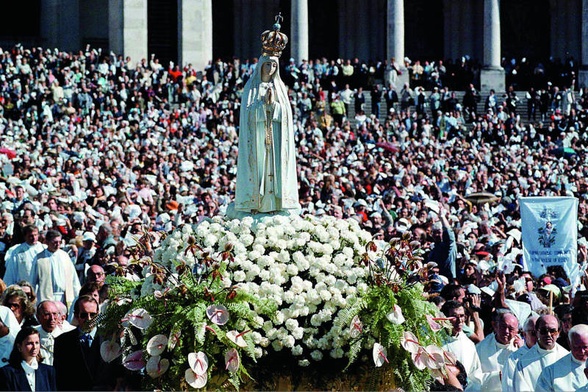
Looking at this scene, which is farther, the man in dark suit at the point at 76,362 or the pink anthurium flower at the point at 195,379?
the man in dark suit at the point at 76,362

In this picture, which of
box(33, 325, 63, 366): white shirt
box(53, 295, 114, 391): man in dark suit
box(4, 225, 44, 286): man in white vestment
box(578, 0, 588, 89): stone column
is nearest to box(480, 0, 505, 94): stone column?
box(578, 0, 588, 89): stone column

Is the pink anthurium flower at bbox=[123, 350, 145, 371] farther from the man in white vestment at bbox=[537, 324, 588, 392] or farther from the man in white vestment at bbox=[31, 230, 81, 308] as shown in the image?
the man in white vestment at bbox=[31, 230, 81, 308]

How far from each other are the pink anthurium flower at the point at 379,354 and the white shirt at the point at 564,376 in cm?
161

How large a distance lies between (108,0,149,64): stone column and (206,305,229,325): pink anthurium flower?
117ft

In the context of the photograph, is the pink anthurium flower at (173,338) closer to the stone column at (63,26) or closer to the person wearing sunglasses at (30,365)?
the person wearing sunglasses at (30,365)

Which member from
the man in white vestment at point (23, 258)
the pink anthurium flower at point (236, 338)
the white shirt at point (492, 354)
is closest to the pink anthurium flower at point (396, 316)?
the pink anthurium flower at point (236, 338)

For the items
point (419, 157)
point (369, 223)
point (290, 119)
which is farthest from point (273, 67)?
point (419, 157)

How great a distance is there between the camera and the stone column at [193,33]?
42.6 metres

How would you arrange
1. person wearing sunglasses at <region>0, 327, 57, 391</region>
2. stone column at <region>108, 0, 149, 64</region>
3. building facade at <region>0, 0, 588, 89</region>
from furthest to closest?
building facade at <region>0, 0, 588, 89</region> < stone column at <region>108, 0, 149, 64</region> < person wearing sunglasses at <region>0, 327, 57, 391</region>

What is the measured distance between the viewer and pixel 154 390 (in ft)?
24.5

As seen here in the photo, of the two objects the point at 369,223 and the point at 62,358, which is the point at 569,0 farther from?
the point at 62,358

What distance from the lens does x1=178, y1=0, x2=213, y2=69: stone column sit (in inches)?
1677

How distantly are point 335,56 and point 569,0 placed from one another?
8535 mm

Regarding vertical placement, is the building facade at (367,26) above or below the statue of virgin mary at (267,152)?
above
